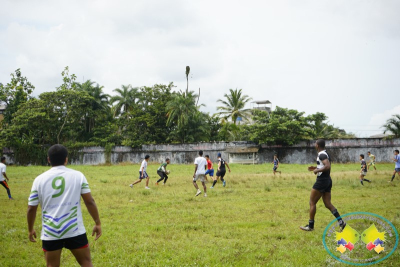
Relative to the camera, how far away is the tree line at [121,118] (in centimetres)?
4306

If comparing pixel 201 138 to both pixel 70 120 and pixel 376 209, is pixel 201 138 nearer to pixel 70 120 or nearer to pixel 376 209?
pixel 70 120

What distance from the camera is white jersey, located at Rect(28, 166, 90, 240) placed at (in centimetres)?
407

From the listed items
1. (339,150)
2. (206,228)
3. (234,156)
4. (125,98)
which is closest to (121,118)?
(125,98)

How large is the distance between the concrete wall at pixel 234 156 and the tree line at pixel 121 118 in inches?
Result: 43.7

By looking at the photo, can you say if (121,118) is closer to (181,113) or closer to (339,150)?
(181,113)

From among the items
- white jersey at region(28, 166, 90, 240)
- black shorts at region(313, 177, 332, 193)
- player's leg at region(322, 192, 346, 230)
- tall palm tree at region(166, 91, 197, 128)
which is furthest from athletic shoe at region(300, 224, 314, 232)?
tall palm tree at region(166, 91, 197, 128)

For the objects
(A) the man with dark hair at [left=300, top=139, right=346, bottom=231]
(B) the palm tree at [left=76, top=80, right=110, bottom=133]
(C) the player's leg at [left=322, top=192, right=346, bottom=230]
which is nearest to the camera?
(C) the player's leg at [left=322, top=192, right=346, bottom=230]

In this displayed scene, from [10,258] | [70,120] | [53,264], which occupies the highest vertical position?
[70,120]

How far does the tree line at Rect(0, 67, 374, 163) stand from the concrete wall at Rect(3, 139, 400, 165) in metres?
1.11

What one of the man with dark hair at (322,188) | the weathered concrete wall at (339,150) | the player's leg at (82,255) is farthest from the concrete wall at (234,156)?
the player's leg at (82,255)

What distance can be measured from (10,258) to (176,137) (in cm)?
4020

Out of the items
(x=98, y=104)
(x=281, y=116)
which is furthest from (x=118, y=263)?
(x=98, y=104)

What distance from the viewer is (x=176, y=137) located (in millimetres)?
46562

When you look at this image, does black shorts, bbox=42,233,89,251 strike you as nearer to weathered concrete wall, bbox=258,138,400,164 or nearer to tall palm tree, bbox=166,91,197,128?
weathered concrete wall, bbox=258,138,400,164
